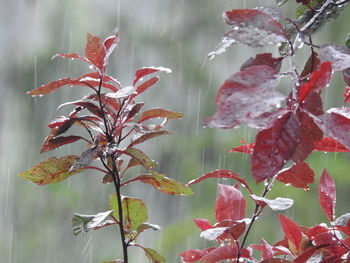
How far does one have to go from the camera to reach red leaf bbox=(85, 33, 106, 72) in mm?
626

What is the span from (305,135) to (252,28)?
0.31ft

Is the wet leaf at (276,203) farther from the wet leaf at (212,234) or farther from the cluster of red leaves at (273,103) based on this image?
the cluster of red leaves at (273,103)

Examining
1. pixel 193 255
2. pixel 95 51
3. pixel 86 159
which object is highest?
pixel 95 51

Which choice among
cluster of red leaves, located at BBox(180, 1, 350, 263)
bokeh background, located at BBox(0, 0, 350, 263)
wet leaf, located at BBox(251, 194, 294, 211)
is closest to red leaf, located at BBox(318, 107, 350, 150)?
cluster of red leaves, located at BBox(180, 1, 350, 263)

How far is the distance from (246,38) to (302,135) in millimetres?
87

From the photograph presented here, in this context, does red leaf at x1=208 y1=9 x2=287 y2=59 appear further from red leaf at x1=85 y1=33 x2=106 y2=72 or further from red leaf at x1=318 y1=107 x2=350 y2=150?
red leaf at x1=85 y1=33 x2=106 y2=72

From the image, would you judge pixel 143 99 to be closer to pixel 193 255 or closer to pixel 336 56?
pixel 193 255

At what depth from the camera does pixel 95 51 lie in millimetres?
627

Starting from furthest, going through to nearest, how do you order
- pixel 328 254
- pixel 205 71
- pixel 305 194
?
pixel 205 71, pixel 305 194, pixel 328 254

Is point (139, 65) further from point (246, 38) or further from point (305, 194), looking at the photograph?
point (246, 38)

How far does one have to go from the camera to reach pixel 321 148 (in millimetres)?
579

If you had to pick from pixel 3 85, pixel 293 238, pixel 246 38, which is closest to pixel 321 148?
pixel 293 238

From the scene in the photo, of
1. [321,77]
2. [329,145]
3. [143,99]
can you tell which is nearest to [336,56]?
[321,77]

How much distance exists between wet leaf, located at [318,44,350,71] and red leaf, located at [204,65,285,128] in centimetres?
6
